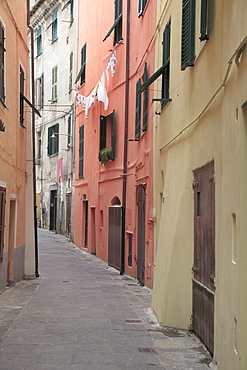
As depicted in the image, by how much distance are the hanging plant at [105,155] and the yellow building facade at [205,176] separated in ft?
22.7

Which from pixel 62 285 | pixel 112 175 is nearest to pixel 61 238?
pixel 112 175

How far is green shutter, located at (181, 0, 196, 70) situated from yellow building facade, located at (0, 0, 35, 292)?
3.79m

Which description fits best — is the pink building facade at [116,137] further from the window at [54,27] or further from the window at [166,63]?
the window at [54,27]

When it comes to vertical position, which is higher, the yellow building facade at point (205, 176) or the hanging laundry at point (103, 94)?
the hanging laundry at point (103, 94)

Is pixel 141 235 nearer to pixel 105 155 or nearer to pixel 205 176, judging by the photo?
pixel 105 155

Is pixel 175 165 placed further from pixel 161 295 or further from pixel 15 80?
pixel 15 80

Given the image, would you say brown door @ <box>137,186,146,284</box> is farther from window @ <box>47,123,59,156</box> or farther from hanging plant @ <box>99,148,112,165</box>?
window @ <box>47,123,59,156</box>

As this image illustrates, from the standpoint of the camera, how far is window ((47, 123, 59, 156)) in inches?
1166

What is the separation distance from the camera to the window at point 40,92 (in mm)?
32606

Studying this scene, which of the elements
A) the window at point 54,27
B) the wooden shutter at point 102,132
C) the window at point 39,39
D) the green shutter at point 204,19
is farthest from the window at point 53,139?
the green shutter at point 204,19

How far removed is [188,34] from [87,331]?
14.6 ft

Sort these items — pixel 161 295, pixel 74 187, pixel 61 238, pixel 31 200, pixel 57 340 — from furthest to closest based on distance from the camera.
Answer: pixel 61 238 → pixel 74 187 → pixel 31 200 → pixel 161 295 → pixel 57 340

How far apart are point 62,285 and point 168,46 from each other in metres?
6.06

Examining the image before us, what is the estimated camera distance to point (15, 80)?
13391mm
